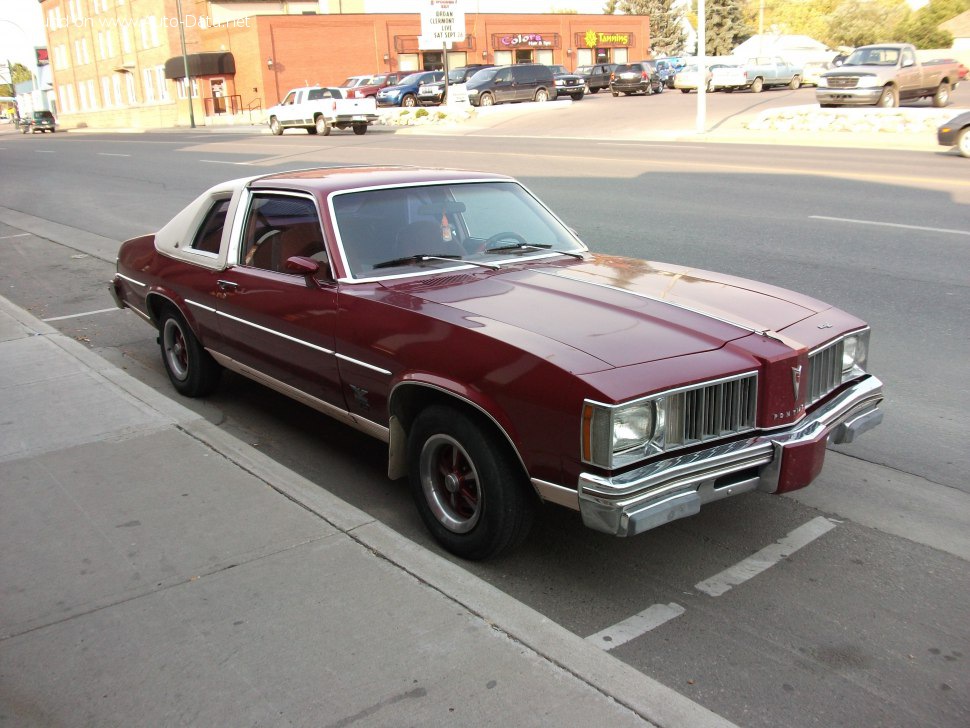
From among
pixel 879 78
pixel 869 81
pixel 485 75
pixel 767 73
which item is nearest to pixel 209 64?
pixel 485 75

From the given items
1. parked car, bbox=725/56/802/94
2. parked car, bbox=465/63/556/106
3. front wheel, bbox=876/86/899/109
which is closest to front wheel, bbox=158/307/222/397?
front wheel, bbox=876/86/899/109

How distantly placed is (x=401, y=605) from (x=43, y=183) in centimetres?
2224

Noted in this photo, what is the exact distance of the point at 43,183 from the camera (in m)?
22.4

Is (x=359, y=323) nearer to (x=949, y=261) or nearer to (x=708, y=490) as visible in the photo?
(x=708, y=490)

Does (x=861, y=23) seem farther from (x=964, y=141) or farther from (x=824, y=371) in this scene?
(x=824, y=371)

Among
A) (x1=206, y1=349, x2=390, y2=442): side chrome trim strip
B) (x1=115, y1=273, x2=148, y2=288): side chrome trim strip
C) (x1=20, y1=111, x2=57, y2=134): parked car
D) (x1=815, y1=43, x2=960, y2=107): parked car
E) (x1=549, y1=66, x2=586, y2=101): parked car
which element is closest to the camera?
(x1=206, y1=349, x2=390, y2=442): side chrome trim strip

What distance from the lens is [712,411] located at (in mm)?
3613

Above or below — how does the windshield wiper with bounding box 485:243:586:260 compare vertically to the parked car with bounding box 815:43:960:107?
below

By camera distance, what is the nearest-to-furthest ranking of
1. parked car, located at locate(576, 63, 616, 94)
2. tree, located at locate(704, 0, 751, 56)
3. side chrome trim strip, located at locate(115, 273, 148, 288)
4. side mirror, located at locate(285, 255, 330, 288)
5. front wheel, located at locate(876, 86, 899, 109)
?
side mirror, located at locate(285, 255, 330, 288) < side chrome trim strip, located at locate(115, 273, 148, 288) < front wheel, located at locate(876, 86, 899, 109) < parked car, located at locate(576, 63, 616, 94) < tree, located at locate(704, 0, 751, 56)

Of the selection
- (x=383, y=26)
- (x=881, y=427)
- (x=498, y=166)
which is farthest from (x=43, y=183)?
(x=383, y=26)

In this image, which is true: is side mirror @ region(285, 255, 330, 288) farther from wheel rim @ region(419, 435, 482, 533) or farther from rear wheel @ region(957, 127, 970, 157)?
rear wheel @ region(957, 127, 970, 157)

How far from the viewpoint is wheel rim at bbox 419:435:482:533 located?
400 centimetres

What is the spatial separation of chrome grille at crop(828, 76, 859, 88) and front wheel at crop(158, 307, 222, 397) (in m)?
25.8

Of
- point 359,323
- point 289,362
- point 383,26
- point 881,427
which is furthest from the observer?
point 383,26
